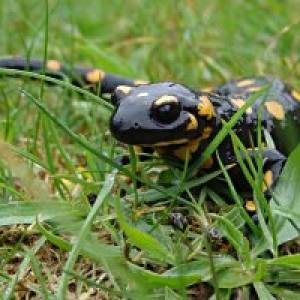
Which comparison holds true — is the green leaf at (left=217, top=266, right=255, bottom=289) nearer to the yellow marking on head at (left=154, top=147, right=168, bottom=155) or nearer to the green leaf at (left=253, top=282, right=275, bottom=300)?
the green leaf at (left=253, top=282, right=275, bottom=300)

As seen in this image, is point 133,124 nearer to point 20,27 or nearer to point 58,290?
point 58,290

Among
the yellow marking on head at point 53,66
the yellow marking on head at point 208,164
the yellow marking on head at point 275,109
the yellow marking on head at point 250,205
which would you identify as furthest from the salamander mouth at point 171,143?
the yellow marking on head at point 53,66

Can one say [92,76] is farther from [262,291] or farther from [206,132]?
[262,291]

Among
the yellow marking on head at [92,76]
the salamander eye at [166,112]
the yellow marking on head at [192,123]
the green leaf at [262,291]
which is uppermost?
the yellow marking on head at [92,76]

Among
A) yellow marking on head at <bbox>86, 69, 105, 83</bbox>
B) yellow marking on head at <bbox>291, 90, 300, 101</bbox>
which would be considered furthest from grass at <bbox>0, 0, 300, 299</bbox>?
yellow marking on head at <bbox>291, 90, 300, 101</bbox>

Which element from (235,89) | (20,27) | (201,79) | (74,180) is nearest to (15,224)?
(74,180)

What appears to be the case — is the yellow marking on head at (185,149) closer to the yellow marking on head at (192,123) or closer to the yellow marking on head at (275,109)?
the yellow marking on head at (192,123)

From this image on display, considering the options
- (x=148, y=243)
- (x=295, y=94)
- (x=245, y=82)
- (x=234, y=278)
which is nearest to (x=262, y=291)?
(x=234, y=278)

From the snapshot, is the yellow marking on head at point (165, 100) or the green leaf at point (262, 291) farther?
the yellow marking on head at point (165, 100)
